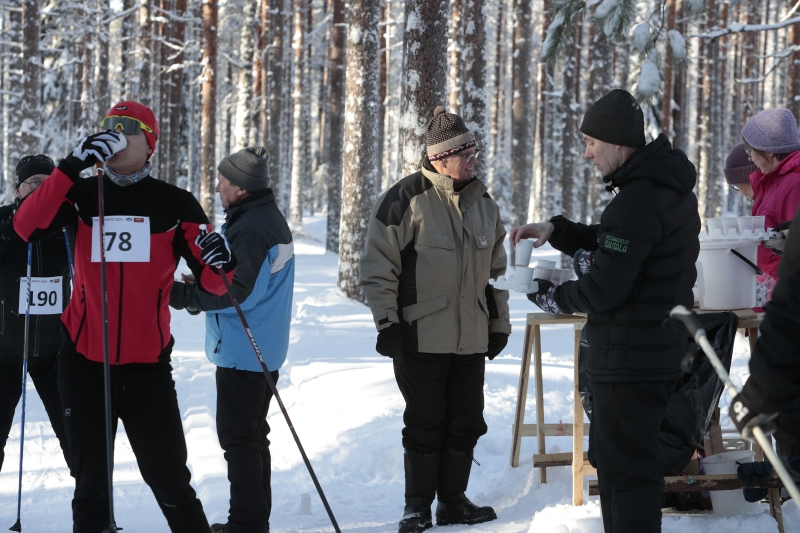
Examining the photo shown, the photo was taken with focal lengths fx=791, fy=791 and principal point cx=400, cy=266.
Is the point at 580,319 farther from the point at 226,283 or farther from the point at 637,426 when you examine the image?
the point at 226,283

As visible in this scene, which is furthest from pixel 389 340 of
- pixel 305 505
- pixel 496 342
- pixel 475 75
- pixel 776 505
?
pixel 475 75

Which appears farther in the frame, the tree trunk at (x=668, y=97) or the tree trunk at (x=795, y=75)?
the tree trunk at (x=668, y=97)

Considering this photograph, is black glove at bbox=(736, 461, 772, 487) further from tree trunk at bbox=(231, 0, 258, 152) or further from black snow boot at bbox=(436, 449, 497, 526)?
tree trunk at bbox=(231, 0, 258, 152)

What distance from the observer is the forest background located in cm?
848

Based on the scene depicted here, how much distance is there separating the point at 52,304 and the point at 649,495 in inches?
142

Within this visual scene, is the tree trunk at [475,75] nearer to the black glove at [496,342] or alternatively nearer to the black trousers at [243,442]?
the black glove at [496,342]

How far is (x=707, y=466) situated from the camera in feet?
14.3

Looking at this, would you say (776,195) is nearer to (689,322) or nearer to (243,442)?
(689,322)

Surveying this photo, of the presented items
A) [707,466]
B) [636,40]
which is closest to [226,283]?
[707,466]

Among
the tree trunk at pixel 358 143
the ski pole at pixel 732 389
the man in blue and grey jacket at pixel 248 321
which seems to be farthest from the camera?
the tree trunk at pixel 358 143

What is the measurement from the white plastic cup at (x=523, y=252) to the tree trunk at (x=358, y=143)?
7.78 metres

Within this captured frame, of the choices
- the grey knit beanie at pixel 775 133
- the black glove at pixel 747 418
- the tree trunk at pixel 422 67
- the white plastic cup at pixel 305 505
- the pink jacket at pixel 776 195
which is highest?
the tree trunk at pixel 422 67

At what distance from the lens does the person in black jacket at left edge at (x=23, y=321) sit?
15.6 ft

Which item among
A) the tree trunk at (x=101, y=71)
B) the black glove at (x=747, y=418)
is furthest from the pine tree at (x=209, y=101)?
the black glove at (x=747, y=418)
